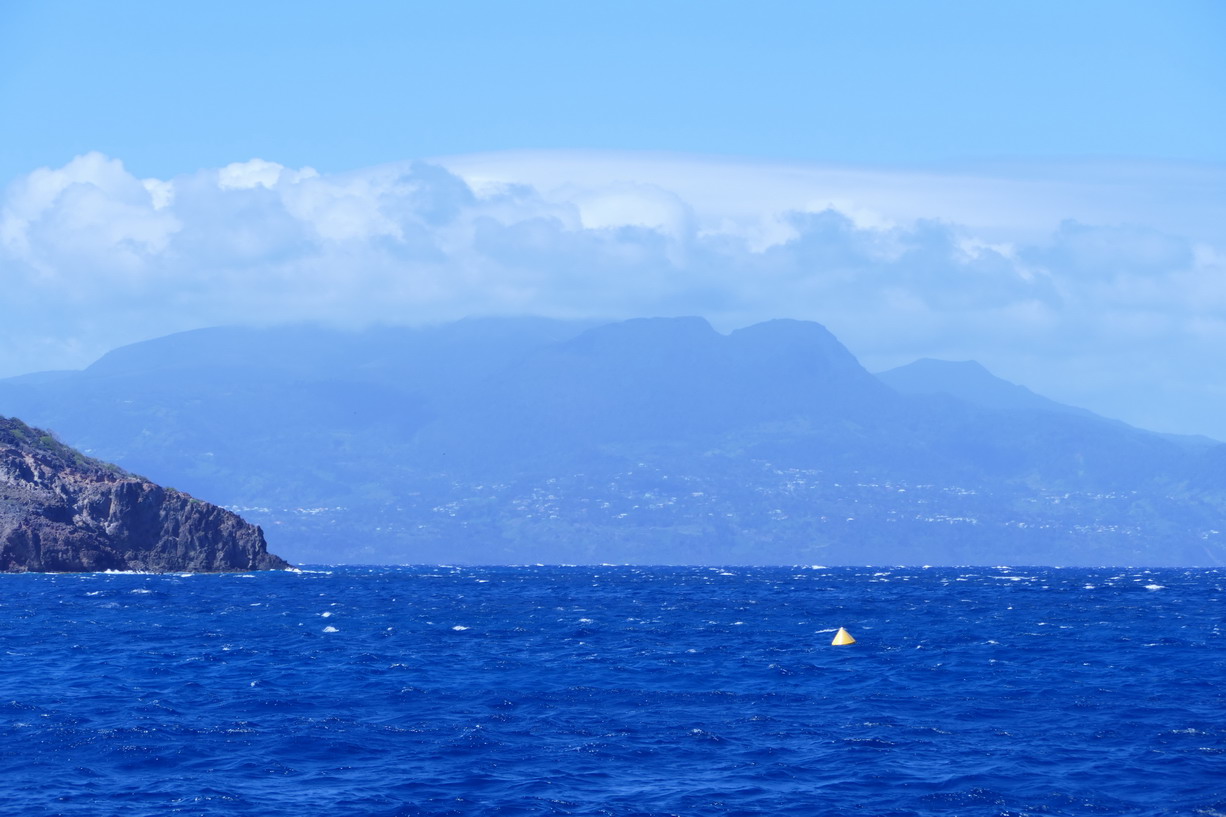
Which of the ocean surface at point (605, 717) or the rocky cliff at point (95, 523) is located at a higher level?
the rocky cliff at point (95, 523)

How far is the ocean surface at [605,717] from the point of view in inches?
1708

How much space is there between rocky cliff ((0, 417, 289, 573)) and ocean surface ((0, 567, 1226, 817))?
69.4m

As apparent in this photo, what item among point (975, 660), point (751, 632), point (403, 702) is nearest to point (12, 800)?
point (403, 702)

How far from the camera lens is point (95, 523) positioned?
170 meters

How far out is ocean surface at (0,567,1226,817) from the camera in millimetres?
43375

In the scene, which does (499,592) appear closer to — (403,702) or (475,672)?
(475,672)

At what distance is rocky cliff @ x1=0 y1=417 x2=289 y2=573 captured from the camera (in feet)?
535

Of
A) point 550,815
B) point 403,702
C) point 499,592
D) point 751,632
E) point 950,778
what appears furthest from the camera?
point 499,592

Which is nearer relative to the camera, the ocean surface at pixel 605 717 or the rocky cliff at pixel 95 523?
the ocean surface at pixel 605 717

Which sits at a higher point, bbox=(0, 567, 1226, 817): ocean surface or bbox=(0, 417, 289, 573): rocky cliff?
bbox=(0, 417, 289, 573): rocky cliff

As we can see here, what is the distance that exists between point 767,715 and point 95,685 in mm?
27230

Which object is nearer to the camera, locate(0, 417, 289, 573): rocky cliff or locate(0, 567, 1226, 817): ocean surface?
locate(0, 567, 1226, 817): ocean surface

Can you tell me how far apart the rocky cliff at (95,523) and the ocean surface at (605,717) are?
69.4 metres

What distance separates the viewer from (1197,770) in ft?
151
